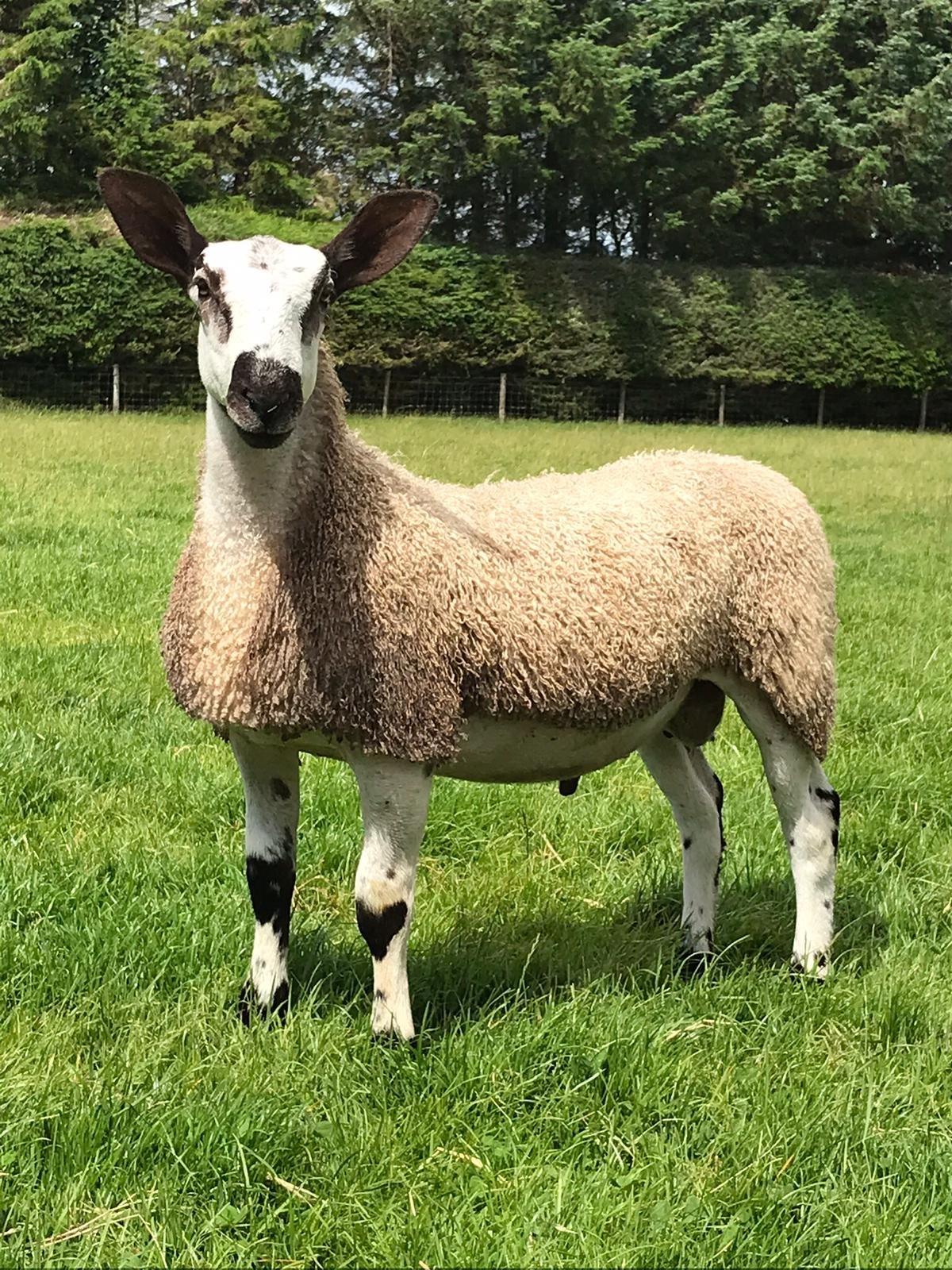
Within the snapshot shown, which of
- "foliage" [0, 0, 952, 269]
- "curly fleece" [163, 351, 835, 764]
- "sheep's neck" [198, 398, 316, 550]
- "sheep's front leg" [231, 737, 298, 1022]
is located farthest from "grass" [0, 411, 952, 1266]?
"foliage" [0, 0, 952, 269]

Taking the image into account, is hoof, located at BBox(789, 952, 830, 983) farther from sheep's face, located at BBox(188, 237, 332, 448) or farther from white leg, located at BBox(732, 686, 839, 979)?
sheep's face, located at BBox(188, 237, 332, 448)

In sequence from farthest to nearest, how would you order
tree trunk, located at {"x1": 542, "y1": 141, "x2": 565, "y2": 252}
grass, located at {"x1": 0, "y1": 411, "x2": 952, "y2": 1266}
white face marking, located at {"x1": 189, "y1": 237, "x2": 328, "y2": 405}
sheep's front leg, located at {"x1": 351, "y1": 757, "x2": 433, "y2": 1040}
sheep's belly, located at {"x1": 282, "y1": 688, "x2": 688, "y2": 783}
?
tree trunk, located at {"x1": 542, "y1": 141, "x2": 565, "y2": 252}
sheep's belly, located at {"x1": 282, "y1": 688, "x2": 688, "y2": 783}
sheep's front leg, located at {"x1": 351, "y1": 757, "x2": 433, "y2": 1040}
white face marking, located at {"x1": 189, "y1": 237, "x2": 328, "y2": 405}
grass, located at {"x1": 0, "y1": 411, "x2": 952, "y2": 1266}

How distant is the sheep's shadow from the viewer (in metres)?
3.18

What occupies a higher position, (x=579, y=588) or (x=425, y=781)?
(x=579, y=588)

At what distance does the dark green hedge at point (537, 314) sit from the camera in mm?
23297

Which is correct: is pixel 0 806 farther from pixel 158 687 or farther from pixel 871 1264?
pixel 871 1264

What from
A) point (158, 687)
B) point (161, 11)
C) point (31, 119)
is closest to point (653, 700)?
point (158, 687)

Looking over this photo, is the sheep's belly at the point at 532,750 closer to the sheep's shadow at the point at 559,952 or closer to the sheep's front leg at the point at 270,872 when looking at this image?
the sheep's front leg at the point at 270,872

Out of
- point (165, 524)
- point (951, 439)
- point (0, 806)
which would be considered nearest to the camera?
point (0, 806)

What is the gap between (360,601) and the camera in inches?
107

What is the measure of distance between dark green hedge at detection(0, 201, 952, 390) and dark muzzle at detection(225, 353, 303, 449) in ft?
70.4

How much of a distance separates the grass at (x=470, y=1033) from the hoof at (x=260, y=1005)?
0.05 meters

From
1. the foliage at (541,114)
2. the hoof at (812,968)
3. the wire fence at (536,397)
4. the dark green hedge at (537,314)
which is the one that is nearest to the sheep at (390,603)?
the hoof at (812,968)

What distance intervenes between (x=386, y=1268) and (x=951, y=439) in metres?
25.6
